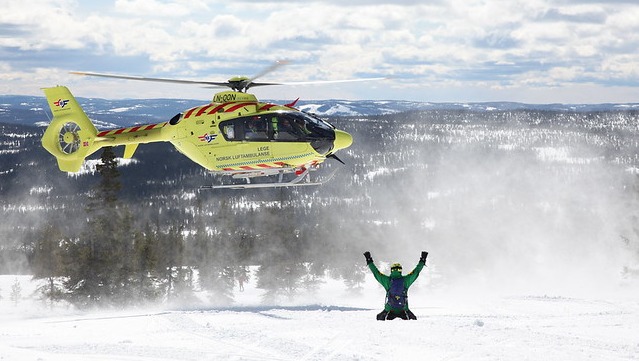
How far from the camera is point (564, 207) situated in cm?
12338

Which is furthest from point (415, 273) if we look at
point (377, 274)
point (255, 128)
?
point (255, 128)

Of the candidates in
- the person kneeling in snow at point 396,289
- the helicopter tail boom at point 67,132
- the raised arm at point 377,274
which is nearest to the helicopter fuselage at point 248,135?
the helicopter tail boom at point 67,132

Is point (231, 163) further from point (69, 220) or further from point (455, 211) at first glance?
point (69, 220)

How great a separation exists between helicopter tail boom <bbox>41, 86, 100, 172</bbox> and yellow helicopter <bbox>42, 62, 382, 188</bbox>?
39mm

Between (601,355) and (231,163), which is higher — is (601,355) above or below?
below

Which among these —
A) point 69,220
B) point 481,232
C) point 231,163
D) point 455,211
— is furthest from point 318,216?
point 231,163

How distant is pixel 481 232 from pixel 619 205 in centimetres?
2559

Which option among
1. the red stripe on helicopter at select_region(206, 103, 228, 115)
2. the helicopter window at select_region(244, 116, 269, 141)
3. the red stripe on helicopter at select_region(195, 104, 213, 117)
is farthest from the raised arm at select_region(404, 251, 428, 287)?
the red stripe on helicopter at select_region(195, 104, 213, 117)

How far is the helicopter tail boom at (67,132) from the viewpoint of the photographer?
27.9m

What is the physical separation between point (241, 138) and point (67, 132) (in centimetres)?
777

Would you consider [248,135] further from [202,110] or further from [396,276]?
[396,276]

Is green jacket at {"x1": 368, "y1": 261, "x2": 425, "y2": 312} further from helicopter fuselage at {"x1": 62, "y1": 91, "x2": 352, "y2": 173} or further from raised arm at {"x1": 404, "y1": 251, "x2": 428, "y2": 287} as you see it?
helicopter fuselage at {"x1": 62, "y1": 91, "x2": 352, "y2": 173}

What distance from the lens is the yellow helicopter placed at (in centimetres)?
2481

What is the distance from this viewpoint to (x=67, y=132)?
28.3 meters
